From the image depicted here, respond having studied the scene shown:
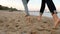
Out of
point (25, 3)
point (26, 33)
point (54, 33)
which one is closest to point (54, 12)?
point (54, 33)

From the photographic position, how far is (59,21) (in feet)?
12.3

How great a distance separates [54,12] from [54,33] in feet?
1.46

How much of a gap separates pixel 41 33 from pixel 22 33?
369mm

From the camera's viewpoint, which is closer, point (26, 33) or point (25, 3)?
point (26, 33)

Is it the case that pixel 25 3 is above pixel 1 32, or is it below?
above

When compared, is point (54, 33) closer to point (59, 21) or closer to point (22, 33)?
point (59, 21)

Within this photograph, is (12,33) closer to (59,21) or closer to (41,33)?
(41,33)

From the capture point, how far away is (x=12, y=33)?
12.2 feet

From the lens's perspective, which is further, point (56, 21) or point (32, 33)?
point (56, 21)

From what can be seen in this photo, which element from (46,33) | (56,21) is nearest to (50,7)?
(56,21)

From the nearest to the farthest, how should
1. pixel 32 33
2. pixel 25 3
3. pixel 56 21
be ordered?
pixel 32 33, pixel 56 21, pixel 25 3

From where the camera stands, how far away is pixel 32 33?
358 cm

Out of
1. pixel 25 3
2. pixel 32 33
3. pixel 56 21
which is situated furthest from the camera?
pixel 25 3

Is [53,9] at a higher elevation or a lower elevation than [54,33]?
higher
